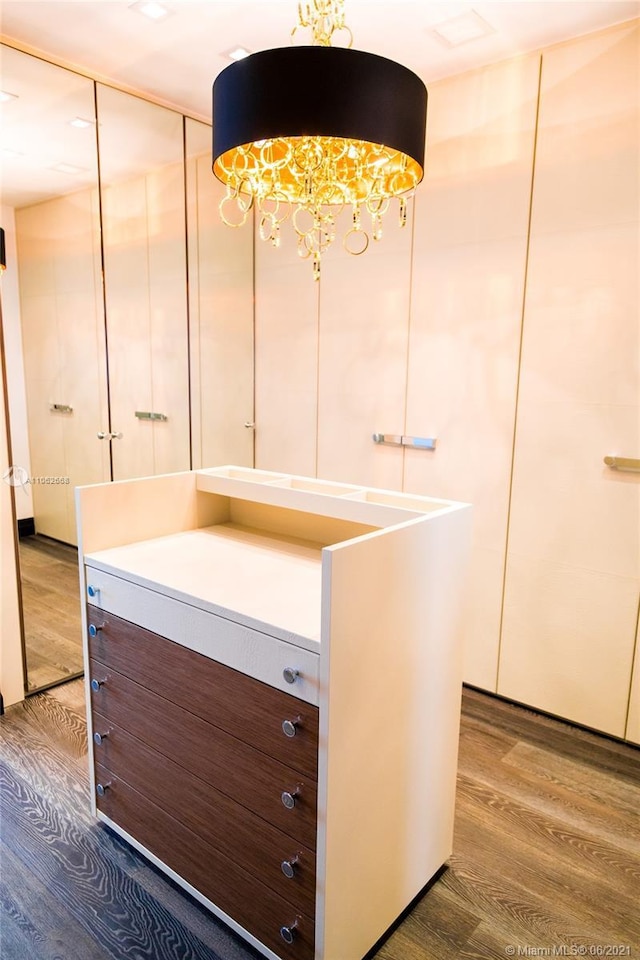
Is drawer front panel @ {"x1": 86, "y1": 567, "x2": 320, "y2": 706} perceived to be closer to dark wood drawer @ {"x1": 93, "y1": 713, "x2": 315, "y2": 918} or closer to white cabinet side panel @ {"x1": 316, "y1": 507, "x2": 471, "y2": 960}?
white cabinet side panel @ {"x1": 316, "y1": 507, "x2": 471, "y2": 960}

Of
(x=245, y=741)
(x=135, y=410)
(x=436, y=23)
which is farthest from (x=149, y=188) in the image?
(x=245, y=741)

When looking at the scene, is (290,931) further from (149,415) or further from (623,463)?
(149,415)

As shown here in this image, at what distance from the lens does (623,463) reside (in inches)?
95.7

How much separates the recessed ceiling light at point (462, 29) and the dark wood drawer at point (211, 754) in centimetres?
268

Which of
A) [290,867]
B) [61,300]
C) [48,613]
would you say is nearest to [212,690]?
[290,867]

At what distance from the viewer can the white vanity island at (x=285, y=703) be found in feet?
4.48

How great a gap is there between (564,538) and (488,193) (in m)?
1.56

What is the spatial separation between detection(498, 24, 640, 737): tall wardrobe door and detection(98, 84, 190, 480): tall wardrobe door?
191cm

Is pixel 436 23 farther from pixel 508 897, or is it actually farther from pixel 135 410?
pixel 508 897

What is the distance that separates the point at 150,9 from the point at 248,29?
39 cm

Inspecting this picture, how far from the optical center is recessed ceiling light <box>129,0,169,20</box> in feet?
7.52

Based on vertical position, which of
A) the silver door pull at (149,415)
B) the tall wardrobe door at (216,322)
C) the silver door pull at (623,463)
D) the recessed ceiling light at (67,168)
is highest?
the recessed ceiling light at (67,168)

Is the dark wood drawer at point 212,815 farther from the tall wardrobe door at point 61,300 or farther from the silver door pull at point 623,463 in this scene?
the silver door pull at point 623,463

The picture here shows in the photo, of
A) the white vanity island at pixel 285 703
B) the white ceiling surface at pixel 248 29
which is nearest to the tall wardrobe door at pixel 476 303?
the white ceiling surface at pixel 248 29
